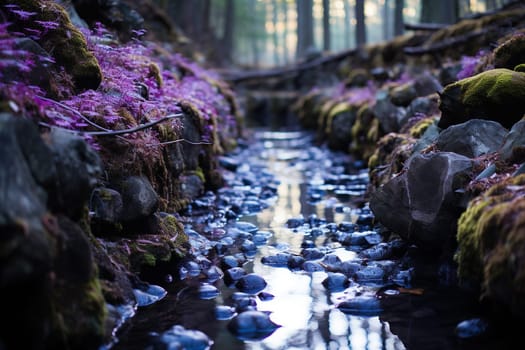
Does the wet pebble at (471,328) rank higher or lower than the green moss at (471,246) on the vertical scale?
lower

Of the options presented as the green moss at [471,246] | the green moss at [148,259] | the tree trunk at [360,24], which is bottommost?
the green moss at [148,259]

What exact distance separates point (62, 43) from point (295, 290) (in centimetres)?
334

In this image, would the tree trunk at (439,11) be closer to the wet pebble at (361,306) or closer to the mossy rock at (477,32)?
the mossy rock at (477,32)

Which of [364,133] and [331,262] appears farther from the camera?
[364,133]

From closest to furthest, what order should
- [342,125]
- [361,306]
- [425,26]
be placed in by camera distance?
[361,306] < [342,125] < [425,26]

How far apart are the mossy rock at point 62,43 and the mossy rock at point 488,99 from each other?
158 inches

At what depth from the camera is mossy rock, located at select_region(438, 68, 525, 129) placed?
5.47 m

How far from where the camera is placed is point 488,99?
5.60m

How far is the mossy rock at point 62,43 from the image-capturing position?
5137 millimetres

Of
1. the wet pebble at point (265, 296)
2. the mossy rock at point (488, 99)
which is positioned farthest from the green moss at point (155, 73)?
the wet pebble at point (265, 296)

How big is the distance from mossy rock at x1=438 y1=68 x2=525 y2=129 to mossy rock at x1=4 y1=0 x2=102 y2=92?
4.00 m

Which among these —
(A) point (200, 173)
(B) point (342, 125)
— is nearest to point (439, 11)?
(B) point (342, 125)

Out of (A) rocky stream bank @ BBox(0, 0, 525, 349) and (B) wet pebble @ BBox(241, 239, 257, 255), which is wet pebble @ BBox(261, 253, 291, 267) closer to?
(A) rocky stream bank @ BBox(0, 0, 525, 349)

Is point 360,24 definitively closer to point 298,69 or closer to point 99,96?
point 298,69
